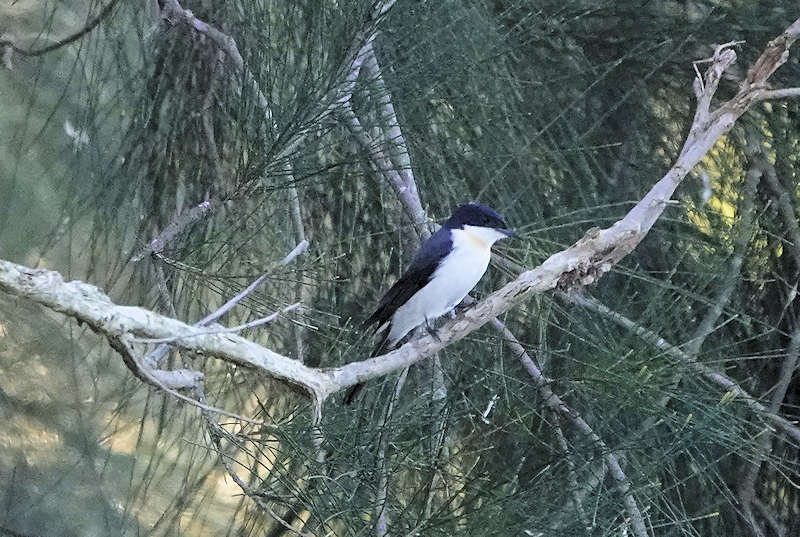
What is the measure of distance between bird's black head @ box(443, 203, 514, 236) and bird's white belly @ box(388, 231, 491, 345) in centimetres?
2

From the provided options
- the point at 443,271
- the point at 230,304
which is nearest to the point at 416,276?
the point at 443,271

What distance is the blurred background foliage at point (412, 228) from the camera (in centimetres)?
103

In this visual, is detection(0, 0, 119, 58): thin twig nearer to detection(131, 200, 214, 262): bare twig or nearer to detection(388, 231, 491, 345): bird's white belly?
detection(131, 200, 214, 262): bare twig

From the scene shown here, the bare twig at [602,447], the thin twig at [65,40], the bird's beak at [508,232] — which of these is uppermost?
the thin twig at [65,40]

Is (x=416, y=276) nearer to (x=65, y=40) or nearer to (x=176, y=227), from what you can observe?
(x=176, y=227)

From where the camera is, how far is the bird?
1.18 meters

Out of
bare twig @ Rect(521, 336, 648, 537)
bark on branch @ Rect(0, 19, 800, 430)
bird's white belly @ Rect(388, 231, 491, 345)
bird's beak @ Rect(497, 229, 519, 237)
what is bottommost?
bare twig @ Rect(521, 336, 648, 537)

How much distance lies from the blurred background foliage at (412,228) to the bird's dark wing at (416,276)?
0.09ft

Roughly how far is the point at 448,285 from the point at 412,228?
92 mm

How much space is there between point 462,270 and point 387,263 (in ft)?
0.31

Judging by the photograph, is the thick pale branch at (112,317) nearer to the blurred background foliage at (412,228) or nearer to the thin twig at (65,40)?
the blurred background foliage at (412,228)

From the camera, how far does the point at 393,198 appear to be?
126cm

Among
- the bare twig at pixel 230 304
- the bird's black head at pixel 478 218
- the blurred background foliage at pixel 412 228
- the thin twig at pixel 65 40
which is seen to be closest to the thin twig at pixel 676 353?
the blurred background foliage at pixel 412 228

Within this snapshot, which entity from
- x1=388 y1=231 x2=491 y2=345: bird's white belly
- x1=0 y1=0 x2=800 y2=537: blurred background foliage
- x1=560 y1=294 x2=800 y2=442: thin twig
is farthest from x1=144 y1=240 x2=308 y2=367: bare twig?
Answer: x1=388 y1=231 x2=491 y2=345: bird's white belly
